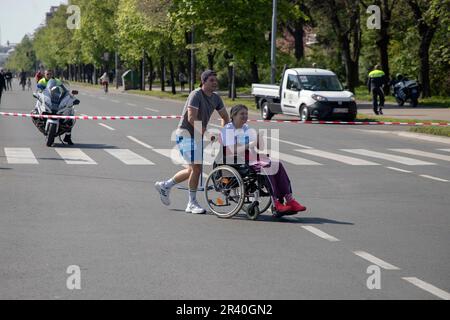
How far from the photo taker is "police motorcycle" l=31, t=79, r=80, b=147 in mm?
19047

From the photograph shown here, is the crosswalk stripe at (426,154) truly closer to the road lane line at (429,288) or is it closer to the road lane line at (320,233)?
the road lane line at (320,233)

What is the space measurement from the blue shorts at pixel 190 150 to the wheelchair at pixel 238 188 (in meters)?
0.25

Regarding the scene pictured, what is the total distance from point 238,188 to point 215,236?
1.39 meters

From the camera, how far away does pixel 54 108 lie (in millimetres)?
19266

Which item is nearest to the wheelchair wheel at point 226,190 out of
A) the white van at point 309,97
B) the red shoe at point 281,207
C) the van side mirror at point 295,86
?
the red shoe at point 281,207

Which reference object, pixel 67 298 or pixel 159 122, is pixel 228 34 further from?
pixel 67 298

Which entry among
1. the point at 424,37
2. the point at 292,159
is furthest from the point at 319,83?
the point at 424,37

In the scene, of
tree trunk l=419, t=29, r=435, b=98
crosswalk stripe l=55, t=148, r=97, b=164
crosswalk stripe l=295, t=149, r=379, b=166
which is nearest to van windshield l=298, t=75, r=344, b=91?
crosswalk stripe l=295, t=149, r=379, b=166

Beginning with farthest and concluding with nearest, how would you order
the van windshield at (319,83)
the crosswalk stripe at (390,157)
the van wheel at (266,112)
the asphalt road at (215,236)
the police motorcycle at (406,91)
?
1. the police motorcycle at (406,91)
2. the van wheel at (266,112)
3. the van windshield at (319,83)
4. the crosswalk stripe at (390,157)
5. the asphalt road at (215,236)

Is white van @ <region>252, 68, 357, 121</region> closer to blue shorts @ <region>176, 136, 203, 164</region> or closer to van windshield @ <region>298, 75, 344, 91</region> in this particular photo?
van windshield @ <region>298, 75, 344, 91</region>

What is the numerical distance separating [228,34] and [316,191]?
29.2m

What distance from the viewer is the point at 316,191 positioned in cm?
1252

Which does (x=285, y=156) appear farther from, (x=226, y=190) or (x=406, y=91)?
(x=406, y=91)

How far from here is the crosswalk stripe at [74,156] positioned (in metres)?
16.2
